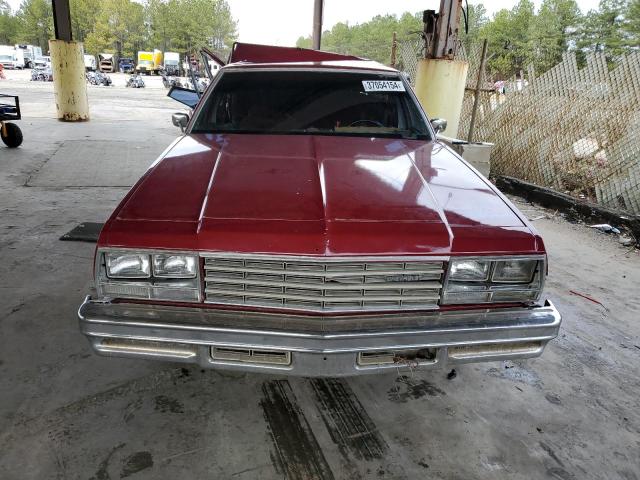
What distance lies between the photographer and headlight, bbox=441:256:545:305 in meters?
2.01

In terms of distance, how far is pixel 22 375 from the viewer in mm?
2504

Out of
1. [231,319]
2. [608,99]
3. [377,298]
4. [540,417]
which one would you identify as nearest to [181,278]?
[231,319]

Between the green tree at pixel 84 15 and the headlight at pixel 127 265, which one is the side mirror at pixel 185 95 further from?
the green tree at pixel 84 15

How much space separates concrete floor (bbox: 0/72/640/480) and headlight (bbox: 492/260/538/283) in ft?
2.63

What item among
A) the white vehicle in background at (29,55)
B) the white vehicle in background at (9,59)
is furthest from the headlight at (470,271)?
the white vehicle in background at (29,55)

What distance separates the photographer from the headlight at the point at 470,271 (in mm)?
1998

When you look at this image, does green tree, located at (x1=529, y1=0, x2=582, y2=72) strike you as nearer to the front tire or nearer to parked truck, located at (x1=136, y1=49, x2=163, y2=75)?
the front tire

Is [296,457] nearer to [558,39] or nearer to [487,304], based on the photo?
[487,304]

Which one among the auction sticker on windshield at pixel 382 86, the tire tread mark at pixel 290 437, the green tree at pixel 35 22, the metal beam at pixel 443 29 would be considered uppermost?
the green tree at pixel 35 22

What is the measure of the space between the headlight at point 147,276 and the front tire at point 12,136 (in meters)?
8.35

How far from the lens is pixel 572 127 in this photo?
21.4ft

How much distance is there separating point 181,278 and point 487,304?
1376 mm

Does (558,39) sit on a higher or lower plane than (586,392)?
higher

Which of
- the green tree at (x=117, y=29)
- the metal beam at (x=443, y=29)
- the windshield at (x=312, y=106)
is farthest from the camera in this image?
the green tree at (x=117, y=29)
